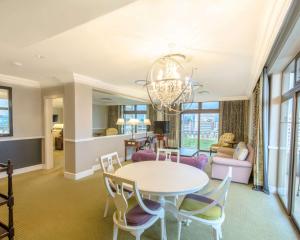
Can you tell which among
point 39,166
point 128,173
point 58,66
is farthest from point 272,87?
point 39,166

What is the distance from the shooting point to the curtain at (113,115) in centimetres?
917

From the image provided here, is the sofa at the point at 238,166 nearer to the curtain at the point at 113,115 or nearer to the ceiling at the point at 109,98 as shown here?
the ceiling at the point at 109,98

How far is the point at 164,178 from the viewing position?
7.02ft

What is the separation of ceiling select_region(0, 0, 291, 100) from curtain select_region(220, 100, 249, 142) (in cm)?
378

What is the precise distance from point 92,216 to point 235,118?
6.49 metres

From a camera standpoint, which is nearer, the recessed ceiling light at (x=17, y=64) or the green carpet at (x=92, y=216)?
the green carpet at (x=92, y=216)

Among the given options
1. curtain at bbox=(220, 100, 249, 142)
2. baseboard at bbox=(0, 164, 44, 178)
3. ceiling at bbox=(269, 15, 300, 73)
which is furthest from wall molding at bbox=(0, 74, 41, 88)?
curtain at bbox=(220, 100, 249, 142)

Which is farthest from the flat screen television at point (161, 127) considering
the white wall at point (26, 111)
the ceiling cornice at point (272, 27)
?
the ceiling cornice at point (272, 27)

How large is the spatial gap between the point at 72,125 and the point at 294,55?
430 centimetres

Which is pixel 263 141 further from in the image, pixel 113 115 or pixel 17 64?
pixel 113 115

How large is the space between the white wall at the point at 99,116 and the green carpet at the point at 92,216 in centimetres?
542

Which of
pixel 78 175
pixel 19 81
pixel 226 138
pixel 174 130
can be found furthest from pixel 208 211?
pixel 174 130

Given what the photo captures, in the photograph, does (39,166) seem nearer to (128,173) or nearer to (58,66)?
(58,66)

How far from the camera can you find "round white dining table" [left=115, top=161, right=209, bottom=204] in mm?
1818
